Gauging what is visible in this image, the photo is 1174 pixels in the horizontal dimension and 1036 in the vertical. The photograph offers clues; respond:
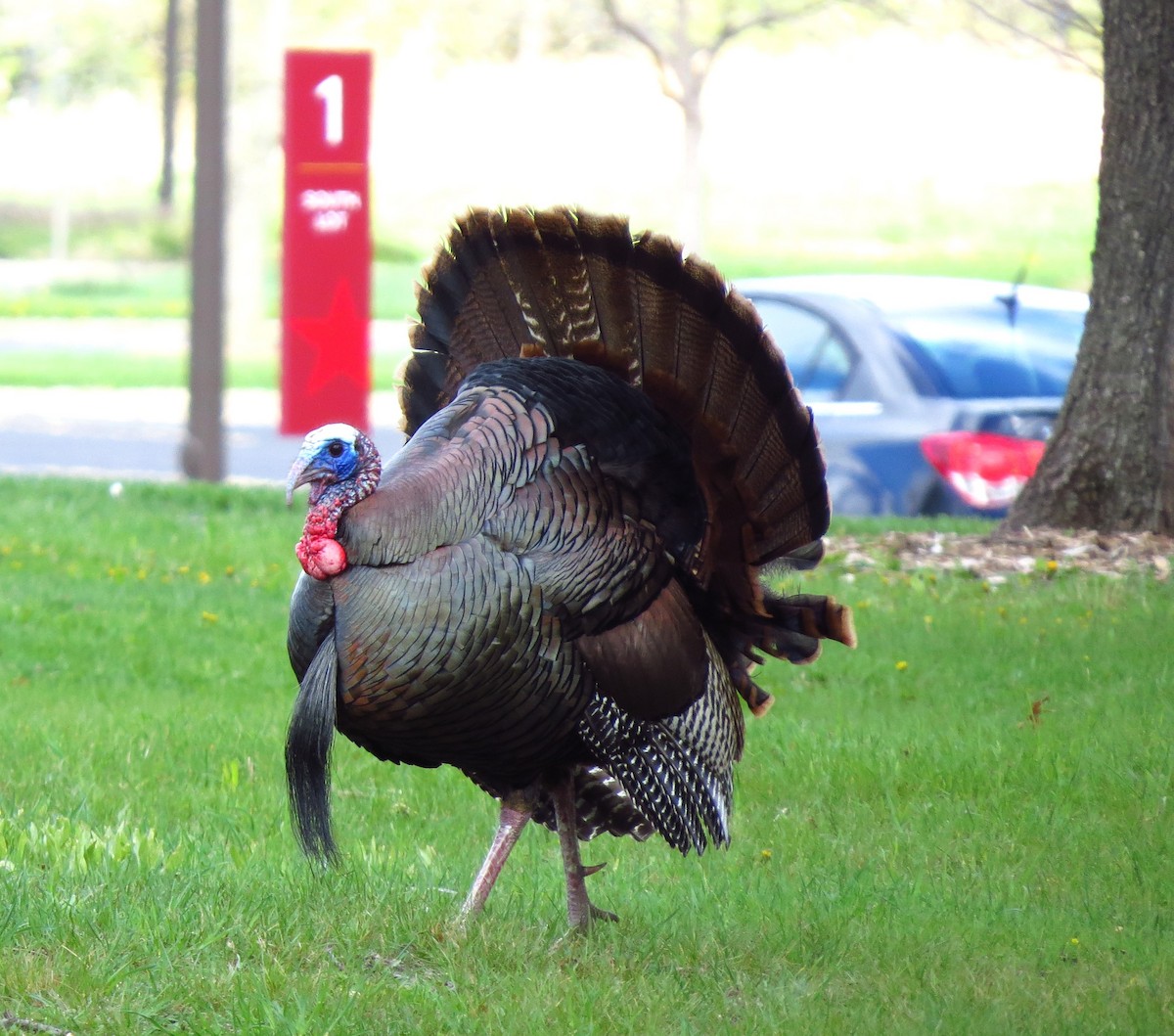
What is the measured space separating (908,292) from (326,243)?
3905 mm

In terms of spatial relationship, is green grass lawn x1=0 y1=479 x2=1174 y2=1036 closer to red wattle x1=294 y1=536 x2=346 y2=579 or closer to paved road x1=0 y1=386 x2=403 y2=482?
red wattle x1=294 y1=536 x2=346 y2=579

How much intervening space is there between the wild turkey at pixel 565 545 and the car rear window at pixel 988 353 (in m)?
4.82

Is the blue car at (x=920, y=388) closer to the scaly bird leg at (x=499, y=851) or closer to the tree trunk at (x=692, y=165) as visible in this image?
the scaly bird leg at (x=499, y=851)

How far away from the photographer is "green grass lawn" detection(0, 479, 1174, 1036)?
347cm

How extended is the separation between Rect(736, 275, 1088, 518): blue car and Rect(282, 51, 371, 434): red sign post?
10.3 feet

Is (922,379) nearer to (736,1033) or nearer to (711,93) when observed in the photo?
(736,1033)

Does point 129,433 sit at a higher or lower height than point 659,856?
higher

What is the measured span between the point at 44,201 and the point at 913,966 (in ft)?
137

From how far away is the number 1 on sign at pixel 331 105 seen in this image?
436 inches

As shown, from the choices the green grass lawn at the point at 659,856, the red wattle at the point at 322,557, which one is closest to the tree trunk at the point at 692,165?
the green grass lawn at the point at 659,856

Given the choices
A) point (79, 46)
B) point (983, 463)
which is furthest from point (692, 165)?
point (983, 463)

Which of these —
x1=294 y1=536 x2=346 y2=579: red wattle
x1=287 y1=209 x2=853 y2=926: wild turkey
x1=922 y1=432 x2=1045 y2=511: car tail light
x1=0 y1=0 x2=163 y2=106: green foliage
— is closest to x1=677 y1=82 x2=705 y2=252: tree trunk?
x1=0 y1=0 x2=163 y2=106: green foliage

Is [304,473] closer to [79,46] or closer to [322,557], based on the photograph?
[322,557]

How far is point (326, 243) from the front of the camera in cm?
1141
